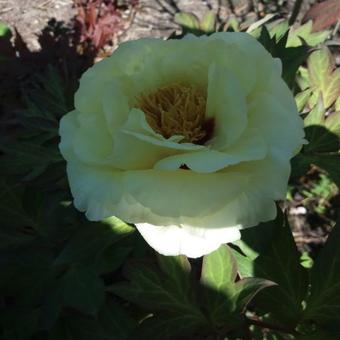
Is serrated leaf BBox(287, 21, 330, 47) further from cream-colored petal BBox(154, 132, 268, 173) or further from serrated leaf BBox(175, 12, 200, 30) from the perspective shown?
cream-colored petal BBox(154, 132, 268, 173)

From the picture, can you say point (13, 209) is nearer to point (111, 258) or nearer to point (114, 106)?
point (111, 258)

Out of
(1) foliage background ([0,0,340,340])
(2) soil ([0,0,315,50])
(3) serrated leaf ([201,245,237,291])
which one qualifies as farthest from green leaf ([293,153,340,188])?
(2) soil ([0,0,315,50])

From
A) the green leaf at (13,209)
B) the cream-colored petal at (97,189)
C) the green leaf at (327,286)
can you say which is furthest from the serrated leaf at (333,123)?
the green leaf at (13,209)

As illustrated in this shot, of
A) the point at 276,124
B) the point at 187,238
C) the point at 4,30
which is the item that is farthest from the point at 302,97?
the point at 4,30

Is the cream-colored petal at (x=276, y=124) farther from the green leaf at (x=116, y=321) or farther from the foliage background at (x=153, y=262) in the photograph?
the green leaf at (x=116, y=321)

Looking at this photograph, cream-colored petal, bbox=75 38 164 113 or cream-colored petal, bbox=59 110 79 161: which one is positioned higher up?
cream-colored petal, bbox=75 38 164 113

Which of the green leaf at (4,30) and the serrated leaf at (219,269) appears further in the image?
the green leaf at (4,30)

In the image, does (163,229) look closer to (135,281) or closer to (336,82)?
(135,281)
